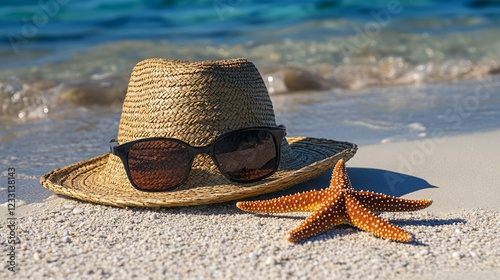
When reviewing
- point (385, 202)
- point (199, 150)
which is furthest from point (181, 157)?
point (385, 202)

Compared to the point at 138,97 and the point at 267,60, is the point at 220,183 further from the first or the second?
the point at 267,60

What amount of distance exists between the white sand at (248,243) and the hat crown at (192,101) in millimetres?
428

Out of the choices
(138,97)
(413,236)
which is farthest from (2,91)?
(413,236)

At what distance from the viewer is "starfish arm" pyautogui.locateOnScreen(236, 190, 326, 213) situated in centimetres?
325

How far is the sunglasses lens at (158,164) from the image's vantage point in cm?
360

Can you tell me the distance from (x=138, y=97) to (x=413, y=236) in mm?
1668

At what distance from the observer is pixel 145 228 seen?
3379mm

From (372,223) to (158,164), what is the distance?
1211 millimetres

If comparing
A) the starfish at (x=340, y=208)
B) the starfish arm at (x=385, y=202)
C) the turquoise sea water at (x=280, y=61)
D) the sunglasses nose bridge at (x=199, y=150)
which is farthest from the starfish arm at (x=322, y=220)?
the turquoise sea water at (x=280, y=61)

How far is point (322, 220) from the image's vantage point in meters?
3.11

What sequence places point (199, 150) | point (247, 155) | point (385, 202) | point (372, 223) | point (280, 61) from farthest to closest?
1. point (280, 61)
2. point (247, 155)
3. point (199, 150)
4. point (385, 202)
5. point (372, 223)

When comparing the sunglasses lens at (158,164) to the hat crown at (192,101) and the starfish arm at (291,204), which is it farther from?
the starfish arm at (291,204)

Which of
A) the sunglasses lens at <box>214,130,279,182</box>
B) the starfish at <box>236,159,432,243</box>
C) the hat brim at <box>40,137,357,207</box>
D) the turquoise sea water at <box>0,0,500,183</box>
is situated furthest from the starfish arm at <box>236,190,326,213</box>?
the turquoise sea water at <box>0,0,500,183</box>

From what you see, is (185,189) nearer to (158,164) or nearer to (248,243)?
(158,164)
